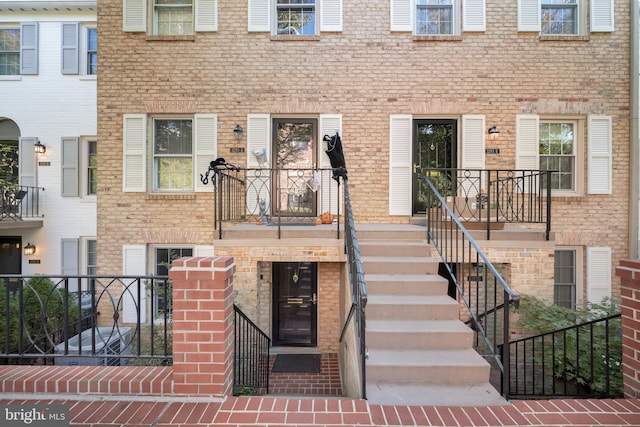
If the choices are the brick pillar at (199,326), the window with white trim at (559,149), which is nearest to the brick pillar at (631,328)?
the brick pillar at (199,326)

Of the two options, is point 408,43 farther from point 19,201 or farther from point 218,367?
point 19,201

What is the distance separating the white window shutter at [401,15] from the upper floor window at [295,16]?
107 centimetres

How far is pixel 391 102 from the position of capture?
20.7 feet

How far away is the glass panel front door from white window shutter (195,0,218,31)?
2.31 m

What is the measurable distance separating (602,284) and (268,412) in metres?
7.19

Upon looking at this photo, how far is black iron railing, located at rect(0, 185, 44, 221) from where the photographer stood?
305 inches

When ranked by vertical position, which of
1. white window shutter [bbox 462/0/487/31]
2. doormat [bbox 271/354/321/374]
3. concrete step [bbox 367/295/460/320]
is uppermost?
white window shutter [bbox 462/0/487/31]

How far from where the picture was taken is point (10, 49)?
8898mm

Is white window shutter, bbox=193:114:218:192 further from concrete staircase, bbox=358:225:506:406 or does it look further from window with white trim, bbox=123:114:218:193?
concrete staircase, bbox=358:225:506:406

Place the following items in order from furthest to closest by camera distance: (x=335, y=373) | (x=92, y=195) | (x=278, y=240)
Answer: (x=92, y=195)
(x=335, y=373)
(x=278, y=240)

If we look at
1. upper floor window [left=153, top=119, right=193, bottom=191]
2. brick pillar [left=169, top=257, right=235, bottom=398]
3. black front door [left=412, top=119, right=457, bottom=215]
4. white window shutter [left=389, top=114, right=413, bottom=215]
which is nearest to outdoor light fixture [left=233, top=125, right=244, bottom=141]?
upper floor window [left=153, top=119, right=193, bottom=191]

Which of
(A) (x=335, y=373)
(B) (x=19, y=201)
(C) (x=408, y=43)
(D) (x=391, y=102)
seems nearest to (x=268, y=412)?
(A) (x=335, y=373)

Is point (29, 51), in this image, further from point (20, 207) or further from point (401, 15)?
point (401, 15)

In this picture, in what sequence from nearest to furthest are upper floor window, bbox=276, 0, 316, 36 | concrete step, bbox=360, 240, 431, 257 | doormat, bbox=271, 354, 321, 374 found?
1. concrete step, bbox=360, 240, 431, 257
2. doormat, bbox=271, 354, 321, 374
3. upper floor window, bbox=276, 0, 316, 36
